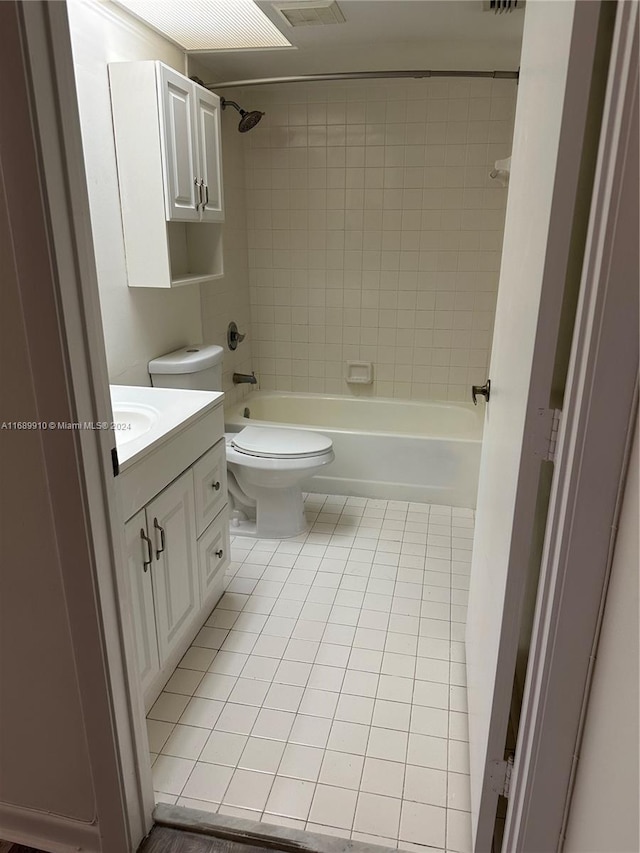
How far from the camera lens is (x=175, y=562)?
1729mm

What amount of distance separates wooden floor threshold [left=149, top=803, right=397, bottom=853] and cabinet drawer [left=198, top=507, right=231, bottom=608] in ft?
2.26

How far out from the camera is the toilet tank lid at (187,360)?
2387 millimetres

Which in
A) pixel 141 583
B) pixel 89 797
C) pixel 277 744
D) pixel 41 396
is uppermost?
pixel 41 396

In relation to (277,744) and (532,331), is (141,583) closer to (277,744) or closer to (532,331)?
(277,744)

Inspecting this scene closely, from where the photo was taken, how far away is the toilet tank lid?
7.83ft

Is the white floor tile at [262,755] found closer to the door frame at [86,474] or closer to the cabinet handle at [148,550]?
the door frame at [86,474]

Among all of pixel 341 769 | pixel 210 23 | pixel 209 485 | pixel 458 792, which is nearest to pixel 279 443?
pixel 209 485

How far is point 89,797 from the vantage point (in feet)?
4.17

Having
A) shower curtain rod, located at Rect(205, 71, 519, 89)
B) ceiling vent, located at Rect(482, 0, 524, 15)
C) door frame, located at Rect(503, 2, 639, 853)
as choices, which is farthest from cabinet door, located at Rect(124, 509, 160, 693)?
ceiling vent, located at Rect(482, 0, 524, 15)

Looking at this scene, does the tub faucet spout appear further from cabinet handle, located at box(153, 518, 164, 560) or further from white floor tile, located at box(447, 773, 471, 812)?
white floor tile, located at box(447, 773, 471, 812)

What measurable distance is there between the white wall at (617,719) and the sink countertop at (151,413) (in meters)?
1.06

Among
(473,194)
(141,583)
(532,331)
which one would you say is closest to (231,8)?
(473,194)

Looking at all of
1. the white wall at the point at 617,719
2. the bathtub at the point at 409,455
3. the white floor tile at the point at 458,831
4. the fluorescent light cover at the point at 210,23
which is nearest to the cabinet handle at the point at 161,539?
the white floor tile at the point at 458,831

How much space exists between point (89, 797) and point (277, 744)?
1.68ft
